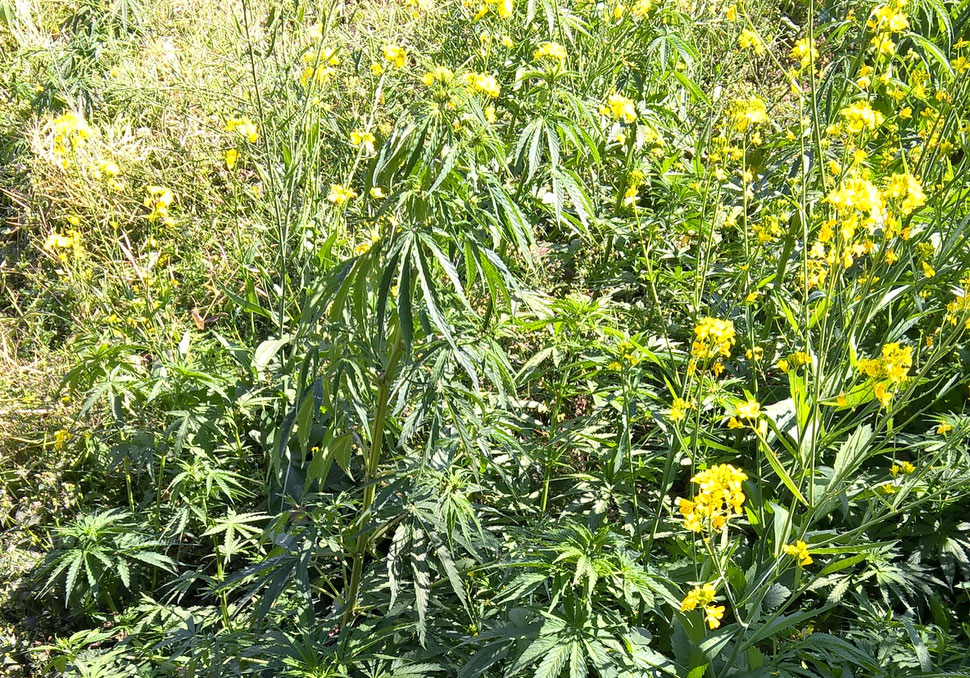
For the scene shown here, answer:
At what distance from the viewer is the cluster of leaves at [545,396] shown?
1711 millimetres

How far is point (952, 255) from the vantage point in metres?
2.34

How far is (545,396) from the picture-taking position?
8.92 feet

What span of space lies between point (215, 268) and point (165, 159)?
696mm

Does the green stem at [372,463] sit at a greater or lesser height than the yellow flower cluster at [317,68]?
lesser

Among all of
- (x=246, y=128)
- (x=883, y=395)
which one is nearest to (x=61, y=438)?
(x=246, y=128)

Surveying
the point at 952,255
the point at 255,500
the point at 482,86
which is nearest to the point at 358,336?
the point at 482,86

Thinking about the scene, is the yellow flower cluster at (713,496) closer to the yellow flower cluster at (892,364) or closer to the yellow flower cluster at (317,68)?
the yellow flower cluster at (892,364)

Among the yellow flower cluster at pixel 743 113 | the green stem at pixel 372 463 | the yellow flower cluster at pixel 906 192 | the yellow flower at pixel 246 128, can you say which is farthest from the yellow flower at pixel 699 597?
Result: the yellow flower at pixel 246 128

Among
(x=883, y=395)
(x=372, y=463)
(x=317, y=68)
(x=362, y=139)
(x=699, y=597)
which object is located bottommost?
(x=699, y=597)

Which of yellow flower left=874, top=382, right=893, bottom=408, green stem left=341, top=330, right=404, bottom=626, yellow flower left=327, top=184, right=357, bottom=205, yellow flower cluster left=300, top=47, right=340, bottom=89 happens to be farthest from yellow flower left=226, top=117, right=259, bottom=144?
yellow flower left=874, top=382, right=893, bottom=408

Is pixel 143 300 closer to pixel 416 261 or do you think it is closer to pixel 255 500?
pixel 255 500

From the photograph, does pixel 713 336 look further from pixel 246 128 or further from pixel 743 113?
pixel 246 128

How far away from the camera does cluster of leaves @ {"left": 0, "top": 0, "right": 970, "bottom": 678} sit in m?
1.71

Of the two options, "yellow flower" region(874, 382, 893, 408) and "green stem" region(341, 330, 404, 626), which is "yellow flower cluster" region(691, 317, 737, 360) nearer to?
"yellow flower" region(874, 382, 893, 408)
